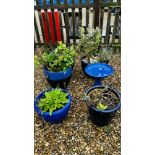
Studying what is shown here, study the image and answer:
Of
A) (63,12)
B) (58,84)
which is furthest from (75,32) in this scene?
(58,84)

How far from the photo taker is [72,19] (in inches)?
169

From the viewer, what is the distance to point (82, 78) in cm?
377

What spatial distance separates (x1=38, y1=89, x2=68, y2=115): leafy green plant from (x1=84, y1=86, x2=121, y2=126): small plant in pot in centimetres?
32

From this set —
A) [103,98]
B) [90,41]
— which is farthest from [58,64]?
[103,98]

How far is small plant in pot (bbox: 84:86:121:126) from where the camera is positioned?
2.56m

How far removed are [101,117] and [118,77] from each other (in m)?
1.30

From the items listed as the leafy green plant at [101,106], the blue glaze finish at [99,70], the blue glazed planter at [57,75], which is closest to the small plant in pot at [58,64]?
the blue glazed planter at [57,75]

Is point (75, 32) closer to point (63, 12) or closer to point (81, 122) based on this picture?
point (63, 12)

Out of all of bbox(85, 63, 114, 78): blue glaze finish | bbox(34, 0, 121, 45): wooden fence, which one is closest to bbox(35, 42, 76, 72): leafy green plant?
bbox(85, 63, 114, 78): blue glaze finish

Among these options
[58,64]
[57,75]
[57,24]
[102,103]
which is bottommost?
[102,103]

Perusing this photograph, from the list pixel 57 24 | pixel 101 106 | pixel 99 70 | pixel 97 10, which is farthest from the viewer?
pixel 57 24

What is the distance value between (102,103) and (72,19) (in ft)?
7.52

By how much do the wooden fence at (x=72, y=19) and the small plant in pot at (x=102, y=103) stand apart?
1930 mm

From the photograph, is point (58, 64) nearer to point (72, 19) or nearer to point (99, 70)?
point (99, 70)
